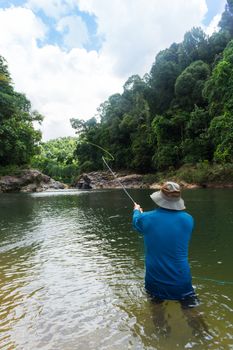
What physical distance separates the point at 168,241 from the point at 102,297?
9.23 feet

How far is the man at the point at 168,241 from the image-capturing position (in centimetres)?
476

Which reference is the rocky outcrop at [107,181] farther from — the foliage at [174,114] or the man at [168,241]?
the man at [168,241]

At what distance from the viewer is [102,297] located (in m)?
6.88

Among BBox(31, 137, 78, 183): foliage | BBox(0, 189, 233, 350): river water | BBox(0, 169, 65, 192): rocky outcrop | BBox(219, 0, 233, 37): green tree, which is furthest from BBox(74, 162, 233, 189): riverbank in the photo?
BBox(31, 137, 78, 183): foliage

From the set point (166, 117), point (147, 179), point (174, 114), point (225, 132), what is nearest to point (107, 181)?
point (147, 179)

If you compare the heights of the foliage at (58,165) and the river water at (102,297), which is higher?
the foliage at (58,165)

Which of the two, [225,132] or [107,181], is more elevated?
[225,132]

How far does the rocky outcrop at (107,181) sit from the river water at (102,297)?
5502 cm

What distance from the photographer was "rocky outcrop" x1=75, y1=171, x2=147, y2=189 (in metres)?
69.9

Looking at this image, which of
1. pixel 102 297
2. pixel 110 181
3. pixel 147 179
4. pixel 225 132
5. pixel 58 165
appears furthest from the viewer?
pixel 58 165

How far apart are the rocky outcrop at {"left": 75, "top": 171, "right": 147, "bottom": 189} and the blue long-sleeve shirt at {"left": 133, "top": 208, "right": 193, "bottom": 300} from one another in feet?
202

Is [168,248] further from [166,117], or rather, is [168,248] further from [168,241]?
[166,117]

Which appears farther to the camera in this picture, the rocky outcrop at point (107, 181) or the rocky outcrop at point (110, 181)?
the rocky outcrop at point (107, 181)

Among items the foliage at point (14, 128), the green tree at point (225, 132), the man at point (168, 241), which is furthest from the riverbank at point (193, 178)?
the man at point (168, 241)
